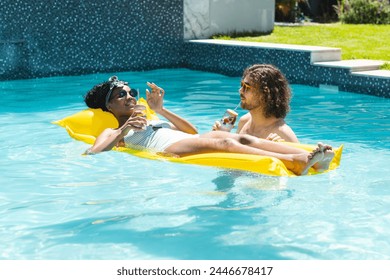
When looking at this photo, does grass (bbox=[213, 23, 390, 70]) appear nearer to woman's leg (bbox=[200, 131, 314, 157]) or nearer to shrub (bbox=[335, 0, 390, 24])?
shrub (bbox=[335, 0, 390, 24])

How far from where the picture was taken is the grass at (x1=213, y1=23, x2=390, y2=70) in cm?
1091

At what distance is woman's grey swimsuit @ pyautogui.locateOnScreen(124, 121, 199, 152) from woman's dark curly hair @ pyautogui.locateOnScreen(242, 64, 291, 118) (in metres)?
0.68

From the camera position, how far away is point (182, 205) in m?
4.62

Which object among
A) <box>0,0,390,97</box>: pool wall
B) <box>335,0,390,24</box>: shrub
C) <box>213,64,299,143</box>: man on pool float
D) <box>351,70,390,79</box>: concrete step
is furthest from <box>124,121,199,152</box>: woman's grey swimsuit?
<box>335,0,390,24</box>: shrub

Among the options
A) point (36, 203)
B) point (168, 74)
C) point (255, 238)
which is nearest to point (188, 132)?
point (36, 203)

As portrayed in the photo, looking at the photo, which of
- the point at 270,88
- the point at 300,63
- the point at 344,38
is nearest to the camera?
the point at 270,88

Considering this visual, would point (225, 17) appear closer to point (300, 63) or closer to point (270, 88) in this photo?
point (300, 63)

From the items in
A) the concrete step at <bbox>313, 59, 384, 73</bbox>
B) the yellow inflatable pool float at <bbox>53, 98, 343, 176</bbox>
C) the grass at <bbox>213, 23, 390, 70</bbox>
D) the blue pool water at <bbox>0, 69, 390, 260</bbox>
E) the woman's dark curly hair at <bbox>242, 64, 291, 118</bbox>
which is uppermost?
the woman's dark curly hair at <bbox>242, 64, 291, 118</bbox>

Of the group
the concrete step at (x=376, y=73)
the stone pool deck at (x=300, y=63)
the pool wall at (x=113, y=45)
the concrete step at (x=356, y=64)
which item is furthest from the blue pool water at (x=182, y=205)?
the pool wall at (x=113, y=45)

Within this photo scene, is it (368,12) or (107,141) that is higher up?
(368,12)

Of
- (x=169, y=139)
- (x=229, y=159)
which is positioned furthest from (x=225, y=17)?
(x=229, y=159)

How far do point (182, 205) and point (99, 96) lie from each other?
1805 mm
